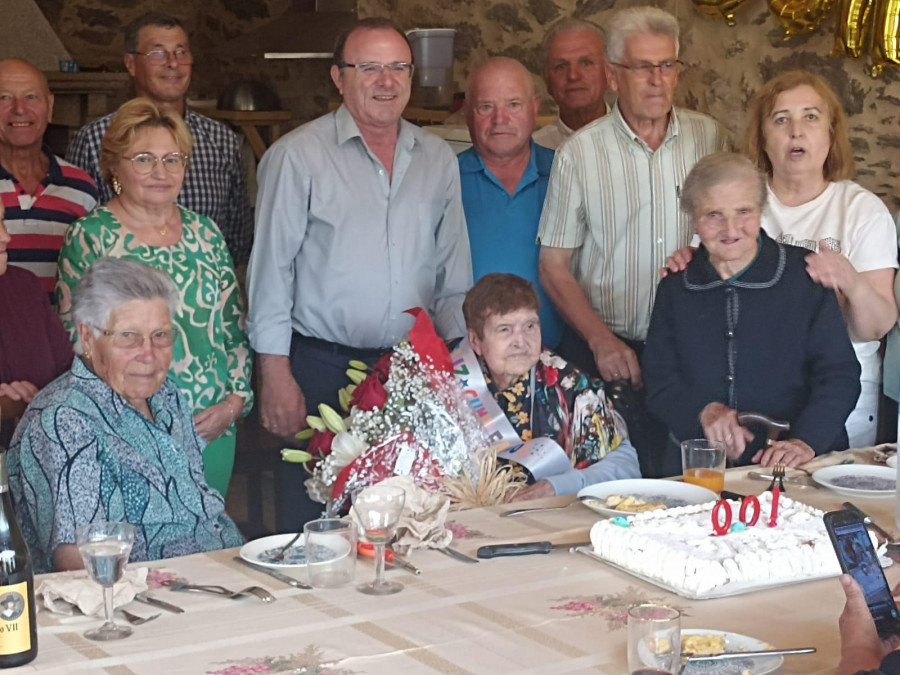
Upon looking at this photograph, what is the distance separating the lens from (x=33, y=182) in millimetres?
3594

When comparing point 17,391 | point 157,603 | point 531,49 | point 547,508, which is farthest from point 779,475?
point 531,49

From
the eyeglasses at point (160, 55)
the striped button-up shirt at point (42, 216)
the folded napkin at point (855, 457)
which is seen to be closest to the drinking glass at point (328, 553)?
the folded napkin at point (855, 457)

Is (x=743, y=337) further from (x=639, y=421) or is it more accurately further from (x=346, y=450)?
(x=346, y=450)

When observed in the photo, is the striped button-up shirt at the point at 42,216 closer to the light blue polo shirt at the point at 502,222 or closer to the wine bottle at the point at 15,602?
the light blue polo shirt at the point at 502,222

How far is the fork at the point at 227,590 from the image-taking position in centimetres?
187

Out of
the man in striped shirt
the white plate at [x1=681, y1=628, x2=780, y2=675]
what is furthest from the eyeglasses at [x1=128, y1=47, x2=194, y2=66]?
the white plate at [x1=681, y1=628, x2=780, y2=675]

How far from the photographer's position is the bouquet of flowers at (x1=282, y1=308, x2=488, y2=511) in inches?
102

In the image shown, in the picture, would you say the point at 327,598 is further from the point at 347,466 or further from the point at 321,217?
the point at 321,217

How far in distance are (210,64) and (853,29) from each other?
18.6 ft

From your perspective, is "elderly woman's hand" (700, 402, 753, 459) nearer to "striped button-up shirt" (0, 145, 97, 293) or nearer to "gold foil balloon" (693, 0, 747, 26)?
"striped button-up shirt" (0, 145, 97, 293)

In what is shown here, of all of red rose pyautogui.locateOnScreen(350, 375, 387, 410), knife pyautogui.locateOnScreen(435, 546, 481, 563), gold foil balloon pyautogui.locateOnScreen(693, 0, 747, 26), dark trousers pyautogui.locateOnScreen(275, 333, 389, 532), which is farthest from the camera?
gold foil balloon pyautogui.locateOnScreen(693, 0, 747, 26)

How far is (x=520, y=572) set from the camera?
198 centimetres

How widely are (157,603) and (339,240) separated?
5.60 feet

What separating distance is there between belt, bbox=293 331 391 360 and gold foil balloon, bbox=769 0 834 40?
1.89 m
